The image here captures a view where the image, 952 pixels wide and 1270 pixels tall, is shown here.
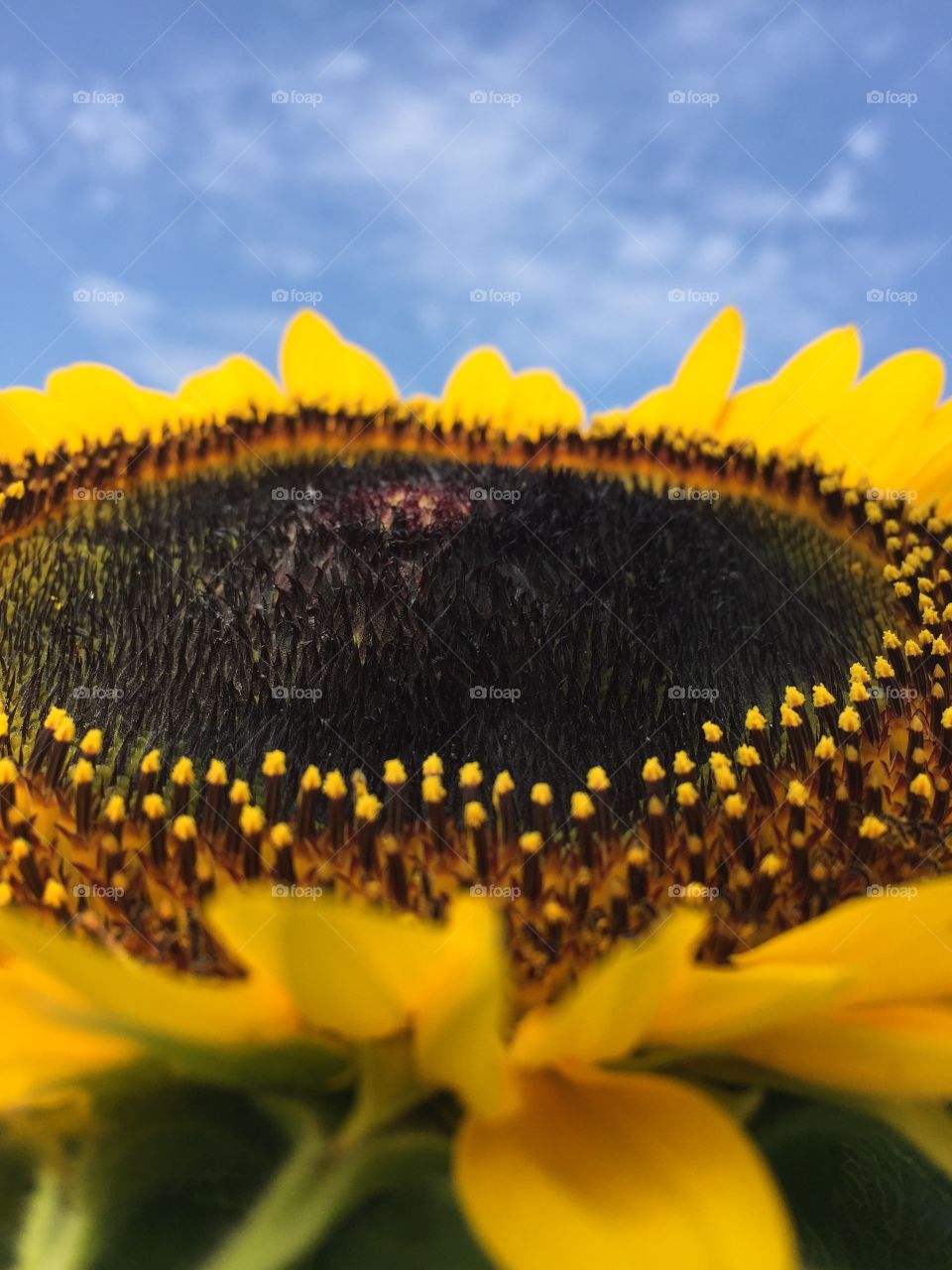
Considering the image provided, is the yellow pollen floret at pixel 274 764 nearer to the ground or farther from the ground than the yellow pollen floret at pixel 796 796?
farther from the ground

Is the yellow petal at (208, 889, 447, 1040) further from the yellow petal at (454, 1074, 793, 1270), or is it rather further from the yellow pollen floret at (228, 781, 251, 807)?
the yellow pollen floret at (228, 781, 251, 807)

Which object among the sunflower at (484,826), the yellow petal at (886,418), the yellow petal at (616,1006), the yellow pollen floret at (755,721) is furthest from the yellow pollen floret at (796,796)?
the yellow petal at (886,418)

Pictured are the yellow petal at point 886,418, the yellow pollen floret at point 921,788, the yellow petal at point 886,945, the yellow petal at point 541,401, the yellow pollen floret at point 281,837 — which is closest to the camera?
the yellow petal at point 886,945

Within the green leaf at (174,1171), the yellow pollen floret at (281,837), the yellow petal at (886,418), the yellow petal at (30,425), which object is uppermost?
the yellow petal at (30,425)

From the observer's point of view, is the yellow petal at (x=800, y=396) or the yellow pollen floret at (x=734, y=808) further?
the yellow petal at (x=800, y=396)

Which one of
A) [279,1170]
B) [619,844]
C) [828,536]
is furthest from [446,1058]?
[828,536]

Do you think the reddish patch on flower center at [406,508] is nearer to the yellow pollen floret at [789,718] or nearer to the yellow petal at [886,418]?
the yellow pollen floret at [789,718]

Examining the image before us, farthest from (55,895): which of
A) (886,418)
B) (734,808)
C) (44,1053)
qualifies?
(886,418)

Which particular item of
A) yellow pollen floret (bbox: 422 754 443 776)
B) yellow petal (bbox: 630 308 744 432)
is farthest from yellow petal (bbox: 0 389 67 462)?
yellow pollen floret (bbox: 422 754 443 776)
